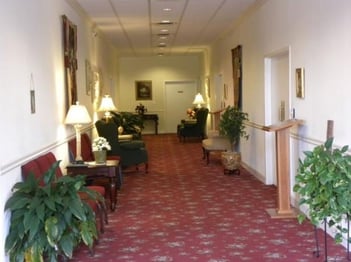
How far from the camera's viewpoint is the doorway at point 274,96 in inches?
280

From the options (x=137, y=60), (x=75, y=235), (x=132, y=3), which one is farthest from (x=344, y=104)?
(x=137, y=60)

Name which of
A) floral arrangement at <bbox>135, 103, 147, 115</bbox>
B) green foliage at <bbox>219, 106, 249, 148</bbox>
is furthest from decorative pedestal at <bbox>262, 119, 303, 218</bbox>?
floral arrangement at <bbox>135, 103, 147, 115</bbox>

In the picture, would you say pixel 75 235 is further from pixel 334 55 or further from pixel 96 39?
pixel 96 39

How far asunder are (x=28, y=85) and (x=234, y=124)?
540 centimetres

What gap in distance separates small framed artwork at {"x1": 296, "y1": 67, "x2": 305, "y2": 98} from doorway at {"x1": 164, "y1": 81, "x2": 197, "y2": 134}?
43.8 ft

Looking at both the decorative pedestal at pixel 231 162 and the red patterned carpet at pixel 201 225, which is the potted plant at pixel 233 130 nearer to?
the decorative pedestal at pixel 231 162

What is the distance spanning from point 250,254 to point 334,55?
213cm

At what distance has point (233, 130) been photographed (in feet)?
31.2

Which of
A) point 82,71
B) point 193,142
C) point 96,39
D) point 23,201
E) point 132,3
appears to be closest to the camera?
point 23,201

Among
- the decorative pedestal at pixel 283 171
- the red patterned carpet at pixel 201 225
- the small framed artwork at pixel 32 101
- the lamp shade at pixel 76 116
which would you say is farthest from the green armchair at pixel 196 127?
the small framed artwork at pixel 32 101

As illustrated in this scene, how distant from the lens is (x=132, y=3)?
770 centimetres

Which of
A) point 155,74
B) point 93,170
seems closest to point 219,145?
point 93,170

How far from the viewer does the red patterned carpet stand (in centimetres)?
458

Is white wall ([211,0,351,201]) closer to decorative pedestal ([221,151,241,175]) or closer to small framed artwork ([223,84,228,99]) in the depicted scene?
decorative pedestal ([221,151,241,175])
